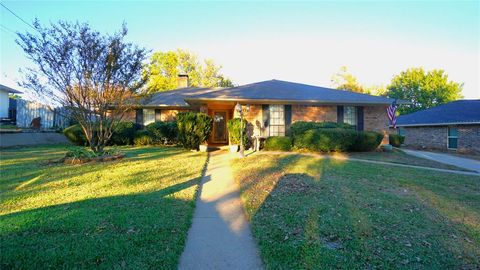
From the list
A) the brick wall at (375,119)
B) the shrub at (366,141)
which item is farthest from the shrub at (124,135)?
the brick wall at (375,119)

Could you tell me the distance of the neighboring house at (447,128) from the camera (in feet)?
56.6

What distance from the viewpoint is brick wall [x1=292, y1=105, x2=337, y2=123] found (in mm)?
14102

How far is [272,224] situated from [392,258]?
1482mm

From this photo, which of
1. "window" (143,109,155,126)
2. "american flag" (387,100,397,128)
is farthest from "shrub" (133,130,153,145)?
"american flag" (387,100,397,128)

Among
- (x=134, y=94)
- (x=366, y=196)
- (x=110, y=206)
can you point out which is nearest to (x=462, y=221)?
(x=366, y=196)

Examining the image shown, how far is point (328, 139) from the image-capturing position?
11906 mm

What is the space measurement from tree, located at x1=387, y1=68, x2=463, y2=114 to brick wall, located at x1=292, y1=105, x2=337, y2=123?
1233 inches

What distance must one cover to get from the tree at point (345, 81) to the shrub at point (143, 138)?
38272 mm

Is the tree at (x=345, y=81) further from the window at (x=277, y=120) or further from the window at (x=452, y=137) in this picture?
the window at (x=277, y=120)

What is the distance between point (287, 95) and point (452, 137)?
14.2 m

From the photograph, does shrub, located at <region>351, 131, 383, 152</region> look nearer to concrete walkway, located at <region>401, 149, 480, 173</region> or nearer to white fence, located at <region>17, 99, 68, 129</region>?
concrete walkway, located at <region>401, 149, 480, 173</region>

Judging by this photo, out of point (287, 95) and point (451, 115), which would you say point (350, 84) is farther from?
point (287, 95)

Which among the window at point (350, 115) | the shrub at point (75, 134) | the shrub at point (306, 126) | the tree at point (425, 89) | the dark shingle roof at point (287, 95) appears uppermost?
the tree at point (425, 89)

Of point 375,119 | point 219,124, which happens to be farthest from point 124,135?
point 375,119
